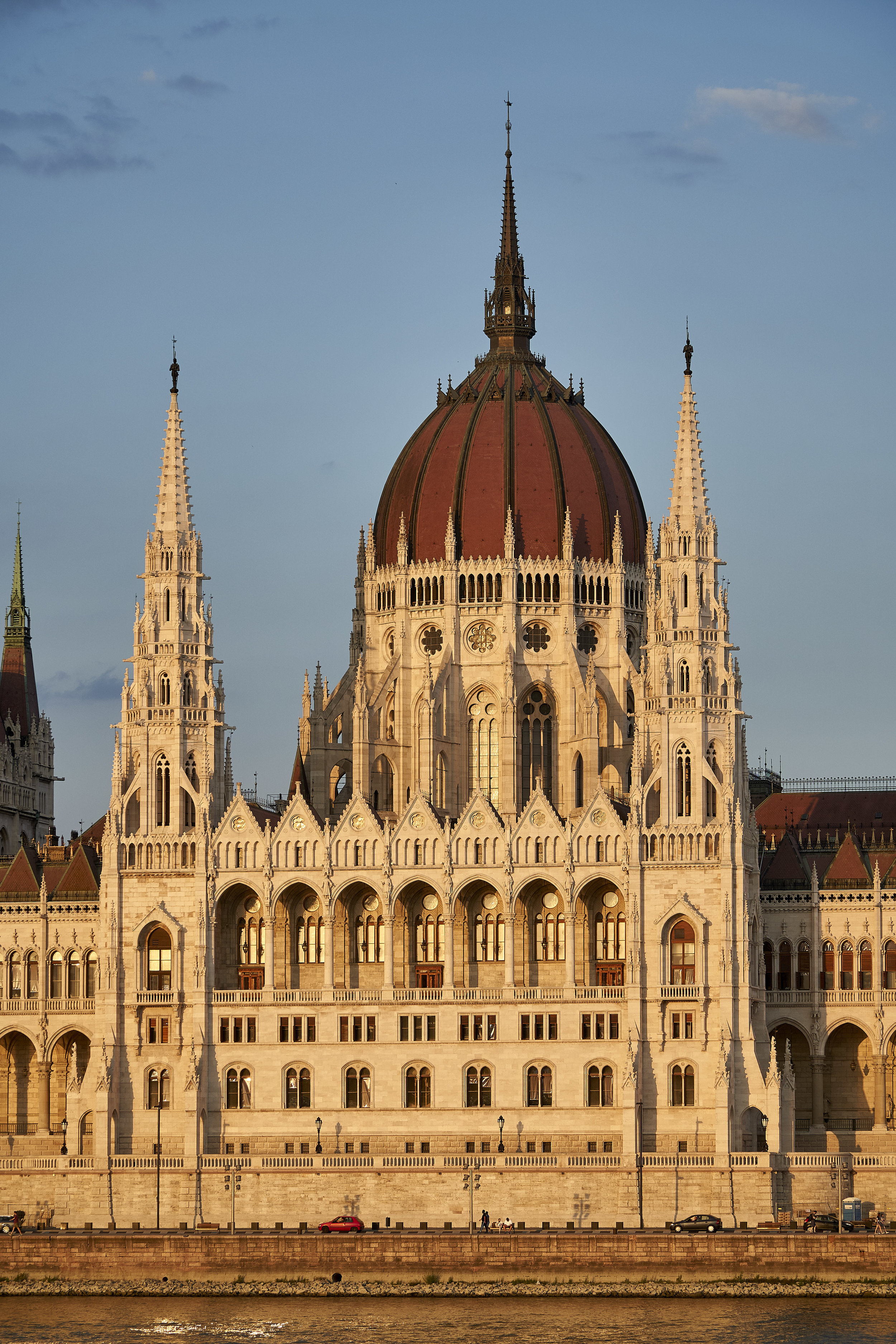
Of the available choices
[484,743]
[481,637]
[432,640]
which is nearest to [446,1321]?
[484,743]

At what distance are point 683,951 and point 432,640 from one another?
23.9 meters

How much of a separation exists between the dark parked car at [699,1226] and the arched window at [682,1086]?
9470mm

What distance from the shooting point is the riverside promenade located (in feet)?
374

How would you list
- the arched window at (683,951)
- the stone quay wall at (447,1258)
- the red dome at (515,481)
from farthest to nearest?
the red dome at (515,481) < the arched window at (683,951) < the stone quay wall at (447,1258)

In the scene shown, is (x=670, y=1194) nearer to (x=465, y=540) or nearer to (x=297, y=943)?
(x=297, y=943)

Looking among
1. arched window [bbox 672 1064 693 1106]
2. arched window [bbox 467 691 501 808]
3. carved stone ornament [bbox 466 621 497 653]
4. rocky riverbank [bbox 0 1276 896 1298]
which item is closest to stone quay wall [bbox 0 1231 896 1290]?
rocky riverbank [bbox 0 1276 896 1298]

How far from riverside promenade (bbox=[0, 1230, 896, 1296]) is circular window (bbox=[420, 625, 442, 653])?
122 ft

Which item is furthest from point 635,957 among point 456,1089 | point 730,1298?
point 730,1298

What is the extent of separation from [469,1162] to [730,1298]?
14645mm

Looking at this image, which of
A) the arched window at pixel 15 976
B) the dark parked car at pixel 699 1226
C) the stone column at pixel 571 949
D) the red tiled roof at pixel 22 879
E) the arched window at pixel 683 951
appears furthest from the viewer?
the red tiled roof at pixel 22 879

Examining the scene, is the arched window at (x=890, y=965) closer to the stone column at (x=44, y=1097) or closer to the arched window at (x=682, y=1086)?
the arched window at (x=682, y=1086)

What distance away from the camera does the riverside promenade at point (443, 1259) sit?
11388 cm

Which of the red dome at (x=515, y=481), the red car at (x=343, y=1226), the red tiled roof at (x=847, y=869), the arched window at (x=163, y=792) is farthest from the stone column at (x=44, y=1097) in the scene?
the red tiled roof at (x=847, y=869)

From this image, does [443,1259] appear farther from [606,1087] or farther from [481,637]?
[481,637]
